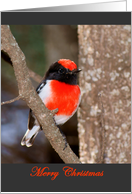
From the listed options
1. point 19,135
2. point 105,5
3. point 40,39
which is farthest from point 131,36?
point 19,135

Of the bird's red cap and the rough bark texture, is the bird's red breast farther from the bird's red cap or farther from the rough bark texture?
the rough bark texture

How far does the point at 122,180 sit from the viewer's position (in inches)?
64.4

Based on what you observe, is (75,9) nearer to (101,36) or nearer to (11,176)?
(101,36)

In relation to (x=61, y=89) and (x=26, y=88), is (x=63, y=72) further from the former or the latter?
(x=26, y=88)

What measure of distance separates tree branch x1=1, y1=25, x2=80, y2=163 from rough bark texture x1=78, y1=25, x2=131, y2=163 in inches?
24.1

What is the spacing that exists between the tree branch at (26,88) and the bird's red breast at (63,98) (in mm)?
216

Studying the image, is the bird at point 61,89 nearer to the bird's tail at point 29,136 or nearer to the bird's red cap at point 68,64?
the bird's red cap at point 68,64

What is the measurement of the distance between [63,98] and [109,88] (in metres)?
0.62

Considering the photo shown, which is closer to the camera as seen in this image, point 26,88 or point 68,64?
point 26,88

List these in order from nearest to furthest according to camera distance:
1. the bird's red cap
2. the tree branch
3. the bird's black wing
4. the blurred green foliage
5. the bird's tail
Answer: the tree branch → the bird's red cap → the bird's black wing → the bird's tail → the blurred green foliage

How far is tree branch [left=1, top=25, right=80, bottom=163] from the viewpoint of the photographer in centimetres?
120

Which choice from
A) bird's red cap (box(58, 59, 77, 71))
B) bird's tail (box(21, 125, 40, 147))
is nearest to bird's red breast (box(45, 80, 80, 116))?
bird's red cap (box(58, 59, 77, 71))

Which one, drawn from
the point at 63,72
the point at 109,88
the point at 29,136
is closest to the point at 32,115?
the point at 29,136

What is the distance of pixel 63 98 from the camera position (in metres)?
1.71
